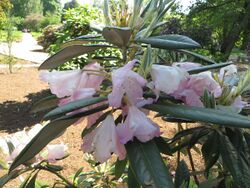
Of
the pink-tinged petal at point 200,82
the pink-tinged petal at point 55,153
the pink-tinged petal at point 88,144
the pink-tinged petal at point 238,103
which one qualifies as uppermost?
the pink-tinged petal at point 200,82

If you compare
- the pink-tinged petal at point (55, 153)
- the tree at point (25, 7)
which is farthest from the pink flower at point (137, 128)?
the tree at point (25, 7)

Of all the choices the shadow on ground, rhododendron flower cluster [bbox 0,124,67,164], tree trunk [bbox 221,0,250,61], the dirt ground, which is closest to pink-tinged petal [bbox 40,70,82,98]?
rhododendron flower cluster [bbox 0,124,67,164]

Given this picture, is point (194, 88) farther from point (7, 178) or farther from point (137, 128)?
point (7, 178)

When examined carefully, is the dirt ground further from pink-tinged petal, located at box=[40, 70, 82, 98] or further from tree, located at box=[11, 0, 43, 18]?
tree, located at box=[11, 0, 43, 18]

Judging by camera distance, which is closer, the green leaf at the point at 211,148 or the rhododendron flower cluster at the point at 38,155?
the green leaf at the point at 211,148

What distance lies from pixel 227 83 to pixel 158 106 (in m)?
0.30

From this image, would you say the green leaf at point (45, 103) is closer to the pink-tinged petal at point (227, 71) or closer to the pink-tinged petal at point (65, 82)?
the pink-tinged petal at point (65, 82)

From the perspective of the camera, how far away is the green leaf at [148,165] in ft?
1.99

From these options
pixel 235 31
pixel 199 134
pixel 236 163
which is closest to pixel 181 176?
pixel 199 134

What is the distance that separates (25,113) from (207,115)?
6.07 metres

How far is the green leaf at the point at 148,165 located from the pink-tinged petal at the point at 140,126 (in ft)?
0.05

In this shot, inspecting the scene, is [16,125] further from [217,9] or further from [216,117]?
[217,9]

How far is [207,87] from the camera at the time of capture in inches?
31.2

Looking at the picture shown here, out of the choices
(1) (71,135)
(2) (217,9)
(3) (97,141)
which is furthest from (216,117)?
(2) (217,9)
